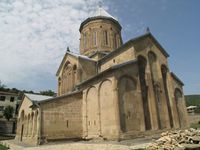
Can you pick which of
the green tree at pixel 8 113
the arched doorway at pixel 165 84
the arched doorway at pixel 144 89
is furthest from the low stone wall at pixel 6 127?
the arched doorway at pixel 165 84

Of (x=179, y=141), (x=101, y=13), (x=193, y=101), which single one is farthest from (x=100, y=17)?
(x=193, y=101)

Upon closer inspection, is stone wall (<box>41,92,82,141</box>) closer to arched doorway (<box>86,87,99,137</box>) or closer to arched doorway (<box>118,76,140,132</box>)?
arched doorway (<box>86,87,99,137</box>)

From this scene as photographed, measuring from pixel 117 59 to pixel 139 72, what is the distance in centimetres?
288

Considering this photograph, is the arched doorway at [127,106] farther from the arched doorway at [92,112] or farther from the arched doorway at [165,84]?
the arched doorway at [165,84]

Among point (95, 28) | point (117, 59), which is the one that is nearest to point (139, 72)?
point (117, 59)

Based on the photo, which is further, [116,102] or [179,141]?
[116,102]

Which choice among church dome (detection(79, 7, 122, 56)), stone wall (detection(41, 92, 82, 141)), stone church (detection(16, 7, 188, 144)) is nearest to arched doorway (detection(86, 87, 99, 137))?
stone church (detection(16, 7, 188, 144))

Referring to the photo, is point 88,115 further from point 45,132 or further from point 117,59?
point 117,59

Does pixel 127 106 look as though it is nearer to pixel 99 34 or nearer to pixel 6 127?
pixel 99 34

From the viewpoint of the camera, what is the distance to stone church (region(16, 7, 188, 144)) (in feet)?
47.8

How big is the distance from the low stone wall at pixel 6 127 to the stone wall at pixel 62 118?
27.3 meters

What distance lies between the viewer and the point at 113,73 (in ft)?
48.3

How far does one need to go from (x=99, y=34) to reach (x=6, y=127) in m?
27.9

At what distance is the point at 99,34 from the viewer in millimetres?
25375
